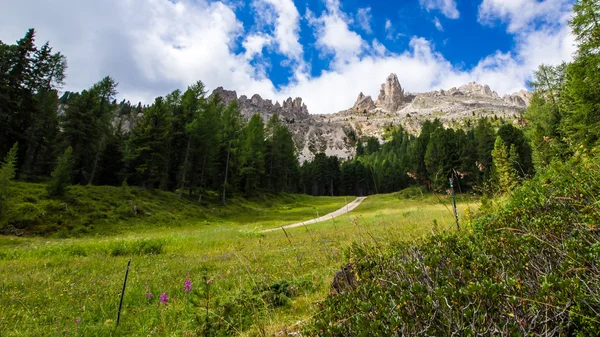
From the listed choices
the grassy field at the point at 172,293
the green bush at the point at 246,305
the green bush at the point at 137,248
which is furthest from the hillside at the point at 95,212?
the green bush at the point at 246,305

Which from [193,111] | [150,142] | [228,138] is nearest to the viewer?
[150,142]

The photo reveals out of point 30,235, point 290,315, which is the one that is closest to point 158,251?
point 290,315

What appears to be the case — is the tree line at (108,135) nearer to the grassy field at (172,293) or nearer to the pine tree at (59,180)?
the pine tree at (59,180)

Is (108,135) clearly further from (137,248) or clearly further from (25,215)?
(137,248)

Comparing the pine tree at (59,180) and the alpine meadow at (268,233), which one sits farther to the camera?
the pine tree at (59,180)

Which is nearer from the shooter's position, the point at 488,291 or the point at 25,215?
the point at 488,291

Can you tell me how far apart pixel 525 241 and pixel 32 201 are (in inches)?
1169

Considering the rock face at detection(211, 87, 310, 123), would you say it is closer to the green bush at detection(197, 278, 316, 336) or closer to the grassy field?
the grassy field

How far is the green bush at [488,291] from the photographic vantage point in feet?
5.18

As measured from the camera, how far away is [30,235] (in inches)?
710

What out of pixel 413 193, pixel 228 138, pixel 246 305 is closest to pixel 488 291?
pixel 246 305

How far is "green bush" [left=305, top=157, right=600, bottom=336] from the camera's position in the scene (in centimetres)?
158

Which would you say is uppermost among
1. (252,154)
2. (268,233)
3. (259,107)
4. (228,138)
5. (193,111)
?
(259,107)

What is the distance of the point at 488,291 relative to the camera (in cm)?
168
